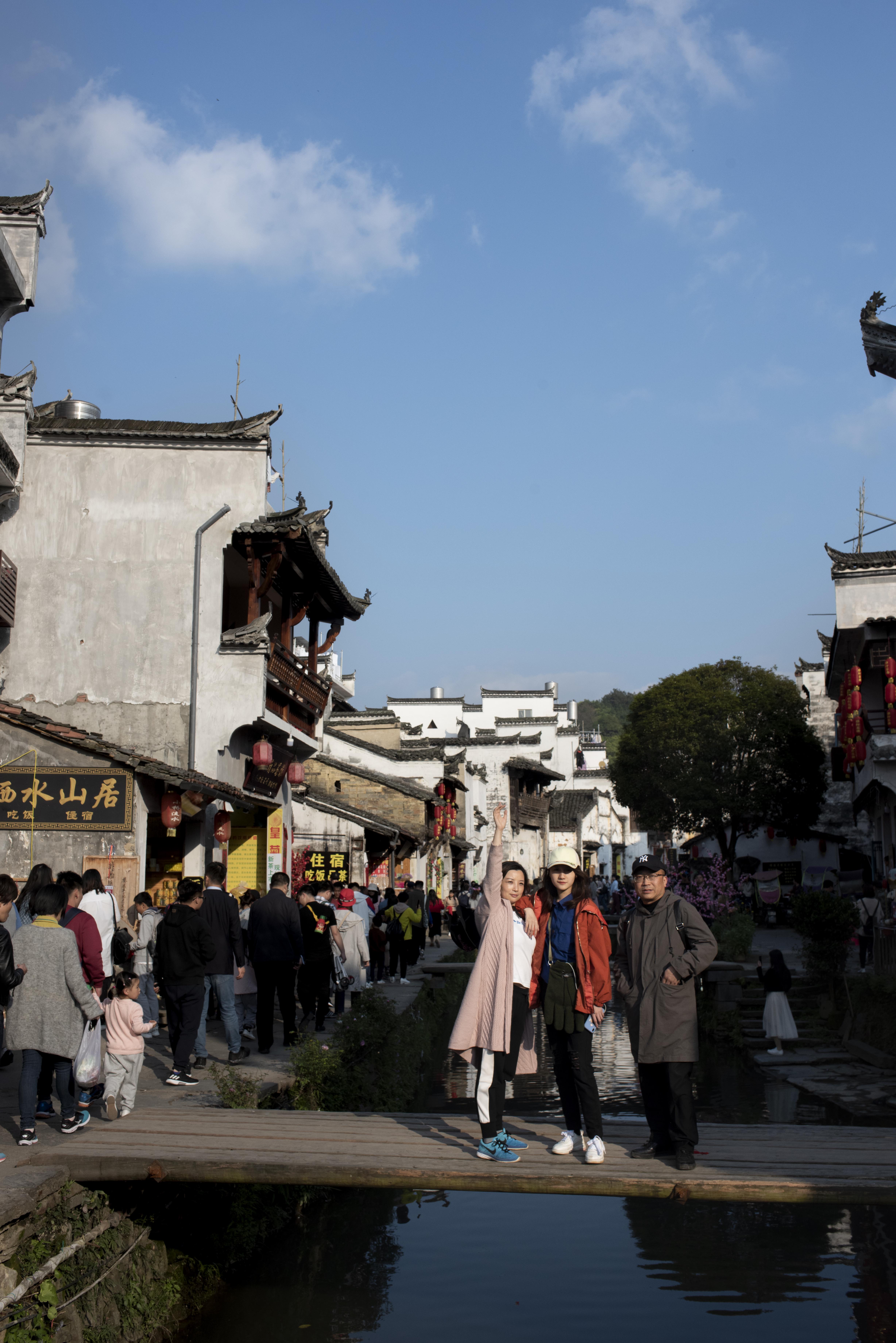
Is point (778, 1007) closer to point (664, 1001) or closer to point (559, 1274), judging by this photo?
point (559, 1274)

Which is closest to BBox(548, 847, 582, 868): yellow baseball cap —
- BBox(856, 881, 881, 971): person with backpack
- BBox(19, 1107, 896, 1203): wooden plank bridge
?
BBox(19, 1107, 896, 1203): wooden plank bridge

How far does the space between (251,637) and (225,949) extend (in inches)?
286

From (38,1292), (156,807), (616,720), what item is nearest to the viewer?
(38,1292)

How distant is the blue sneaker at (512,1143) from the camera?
651 cm

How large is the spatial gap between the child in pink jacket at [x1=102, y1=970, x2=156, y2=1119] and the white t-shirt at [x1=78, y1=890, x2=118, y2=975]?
2289 mm

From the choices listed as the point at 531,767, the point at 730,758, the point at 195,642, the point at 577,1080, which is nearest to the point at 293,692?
the point at 195,642

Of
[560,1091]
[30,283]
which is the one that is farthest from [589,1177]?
[30,283]

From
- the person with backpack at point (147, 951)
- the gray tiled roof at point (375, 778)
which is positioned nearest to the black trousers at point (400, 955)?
the person with backpack at point (147, 951)

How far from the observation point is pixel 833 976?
17109mm

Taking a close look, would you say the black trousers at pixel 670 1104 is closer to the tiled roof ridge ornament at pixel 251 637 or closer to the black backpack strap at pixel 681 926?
the black backpack strap at pixel 681 926

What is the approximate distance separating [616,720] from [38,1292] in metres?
105

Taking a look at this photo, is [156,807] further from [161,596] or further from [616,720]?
[616,720]

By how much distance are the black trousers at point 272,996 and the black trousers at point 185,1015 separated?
1852mm

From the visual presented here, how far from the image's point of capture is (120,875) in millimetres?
13562
